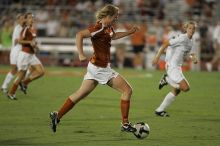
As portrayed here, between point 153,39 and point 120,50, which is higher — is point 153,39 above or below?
above

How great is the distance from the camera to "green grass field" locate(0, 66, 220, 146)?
11.8m

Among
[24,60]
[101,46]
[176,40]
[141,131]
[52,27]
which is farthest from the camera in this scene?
[52,27]

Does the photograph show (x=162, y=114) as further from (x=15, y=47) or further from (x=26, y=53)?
(x=15, y=47)

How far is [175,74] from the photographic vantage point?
52.1 feet

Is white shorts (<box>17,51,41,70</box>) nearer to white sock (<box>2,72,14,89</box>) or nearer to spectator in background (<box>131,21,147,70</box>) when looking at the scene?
white sock (<box>2,72,14,89</box>)

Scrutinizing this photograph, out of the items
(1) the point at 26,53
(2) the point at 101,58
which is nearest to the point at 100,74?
(2) the point at 101,58

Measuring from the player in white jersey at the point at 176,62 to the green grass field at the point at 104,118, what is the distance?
0.43m

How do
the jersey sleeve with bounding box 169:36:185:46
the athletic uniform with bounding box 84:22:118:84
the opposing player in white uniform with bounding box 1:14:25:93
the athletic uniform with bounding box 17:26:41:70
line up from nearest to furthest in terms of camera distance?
the athletic uniform with bounding box 84:22:118:84, the jersey sleeve with bounding box 169:36:185:46, the athletic uniform with bounding box 17:26:41:70, the opposing player in white uniform with bounding box 1:14:25:93

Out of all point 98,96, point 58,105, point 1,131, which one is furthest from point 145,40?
point 1,131

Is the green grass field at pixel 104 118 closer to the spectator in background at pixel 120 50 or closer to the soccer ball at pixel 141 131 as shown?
the soccer ball at pixel 141 131

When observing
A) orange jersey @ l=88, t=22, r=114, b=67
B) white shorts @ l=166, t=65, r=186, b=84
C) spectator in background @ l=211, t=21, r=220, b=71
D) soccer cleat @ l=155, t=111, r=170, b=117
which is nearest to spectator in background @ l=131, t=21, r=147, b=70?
spectator in background @ l=211, t=21, r=220, b=71

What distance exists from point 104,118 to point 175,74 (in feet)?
6.69

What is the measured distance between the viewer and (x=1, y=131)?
12.6m

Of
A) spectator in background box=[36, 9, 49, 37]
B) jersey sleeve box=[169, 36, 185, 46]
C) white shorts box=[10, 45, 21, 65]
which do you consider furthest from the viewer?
spectator in background box=[36, 9, 49, 37]
